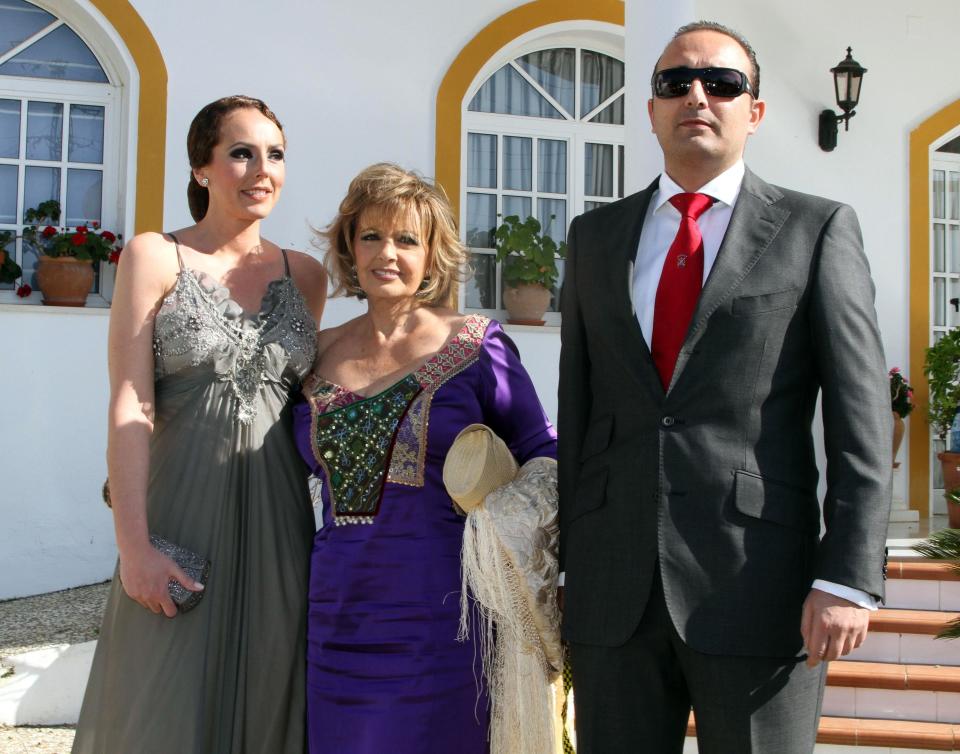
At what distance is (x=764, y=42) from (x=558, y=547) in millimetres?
5452

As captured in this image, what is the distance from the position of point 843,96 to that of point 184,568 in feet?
18.5

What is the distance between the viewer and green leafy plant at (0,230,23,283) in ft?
18.7

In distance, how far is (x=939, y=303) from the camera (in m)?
7.66

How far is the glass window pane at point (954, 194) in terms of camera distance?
7.58 metres

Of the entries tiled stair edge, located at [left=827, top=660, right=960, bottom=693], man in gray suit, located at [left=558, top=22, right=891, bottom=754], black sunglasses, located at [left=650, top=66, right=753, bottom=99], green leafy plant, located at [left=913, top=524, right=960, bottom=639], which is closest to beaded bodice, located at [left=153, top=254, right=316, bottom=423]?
man in gray suit, located at [left=558, top=22, right=891, bottom=754]

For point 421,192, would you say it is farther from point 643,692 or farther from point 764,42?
point 764,42

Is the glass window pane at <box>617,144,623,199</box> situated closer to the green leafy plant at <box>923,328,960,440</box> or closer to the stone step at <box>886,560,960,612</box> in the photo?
the green leafy plant at <box>923,328,960,440</box>

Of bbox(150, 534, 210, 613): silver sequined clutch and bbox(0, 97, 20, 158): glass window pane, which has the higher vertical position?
bbox(0, 97, 20, 158): glass window pane

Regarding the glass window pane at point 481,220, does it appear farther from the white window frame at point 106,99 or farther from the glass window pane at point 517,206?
the white window frame at point 106,99

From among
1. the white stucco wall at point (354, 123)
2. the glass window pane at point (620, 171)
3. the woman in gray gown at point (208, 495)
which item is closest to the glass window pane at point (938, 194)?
the white stucco wall at point (354, 123)

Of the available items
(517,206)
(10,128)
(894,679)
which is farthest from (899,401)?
(10,128)

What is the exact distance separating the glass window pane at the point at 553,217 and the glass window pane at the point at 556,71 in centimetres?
59

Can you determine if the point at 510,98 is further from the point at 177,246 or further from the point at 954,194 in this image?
the point at 177,246

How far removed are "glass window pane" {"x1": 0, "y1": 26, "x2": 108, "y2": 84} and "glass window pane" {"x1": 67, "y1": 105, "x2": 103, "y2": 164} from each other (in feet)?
0.57
